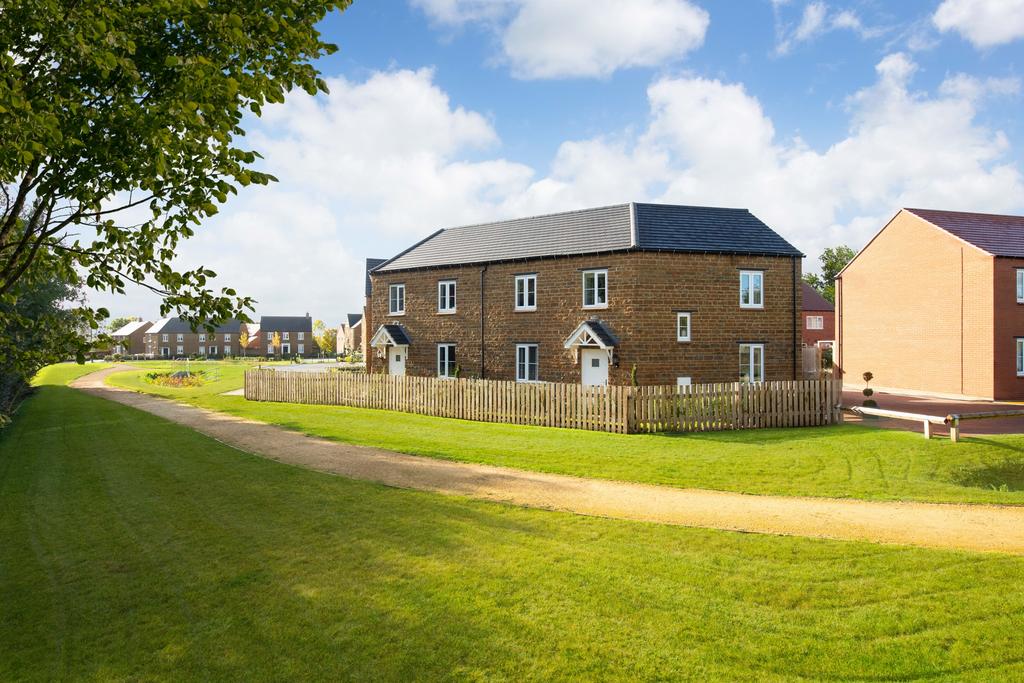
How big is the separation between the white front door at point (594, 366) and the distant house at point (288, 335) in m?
105

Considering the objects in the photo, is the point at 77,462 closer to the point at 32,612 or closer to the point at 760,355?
the point at 32,612

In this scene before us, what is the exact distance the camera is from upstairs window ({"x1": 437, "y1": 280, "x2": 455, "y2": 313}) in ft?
107

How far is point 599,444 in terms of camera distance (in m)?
17.5

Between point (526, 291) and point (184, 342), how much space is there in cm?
11708

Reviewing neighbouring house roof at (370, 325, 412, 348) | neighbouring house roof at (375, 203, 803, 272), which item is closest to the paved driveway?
neighbouring house roof at (375, 203, 803, 272)

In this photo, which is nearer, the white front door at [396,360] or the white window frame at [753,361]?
the white window frame at [753,361]

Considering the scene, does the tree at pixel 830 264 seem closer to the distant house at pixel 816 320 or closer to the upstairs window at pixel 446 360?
the distant house at pixel 816 320

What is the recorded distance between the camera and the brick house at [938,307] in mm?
30094

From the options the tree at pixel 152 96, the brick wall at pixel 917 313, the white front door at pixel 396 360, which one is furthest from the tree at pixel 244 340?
the tree at pixel 152 96

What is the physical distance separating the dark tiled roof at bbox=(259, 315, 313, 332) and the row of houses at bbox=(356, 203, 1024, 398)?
316ft

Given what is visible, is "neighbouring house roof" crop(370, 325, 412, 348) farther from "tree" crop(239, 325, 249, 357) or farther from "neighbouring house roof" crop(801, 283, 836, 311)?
"tree" crop(239, 325, 249, 357)

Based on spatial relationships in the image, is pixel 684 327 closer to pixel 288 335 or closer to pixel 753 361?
pixel 753 361

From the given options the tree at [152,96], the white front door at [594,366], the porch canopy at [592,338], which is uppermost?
the tree at [152,96]

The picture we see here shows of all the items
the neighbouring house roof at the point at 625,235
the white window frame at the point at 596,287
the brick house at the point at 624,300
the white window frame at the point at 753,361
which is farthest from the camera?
the white window frame at the point at 753,361
